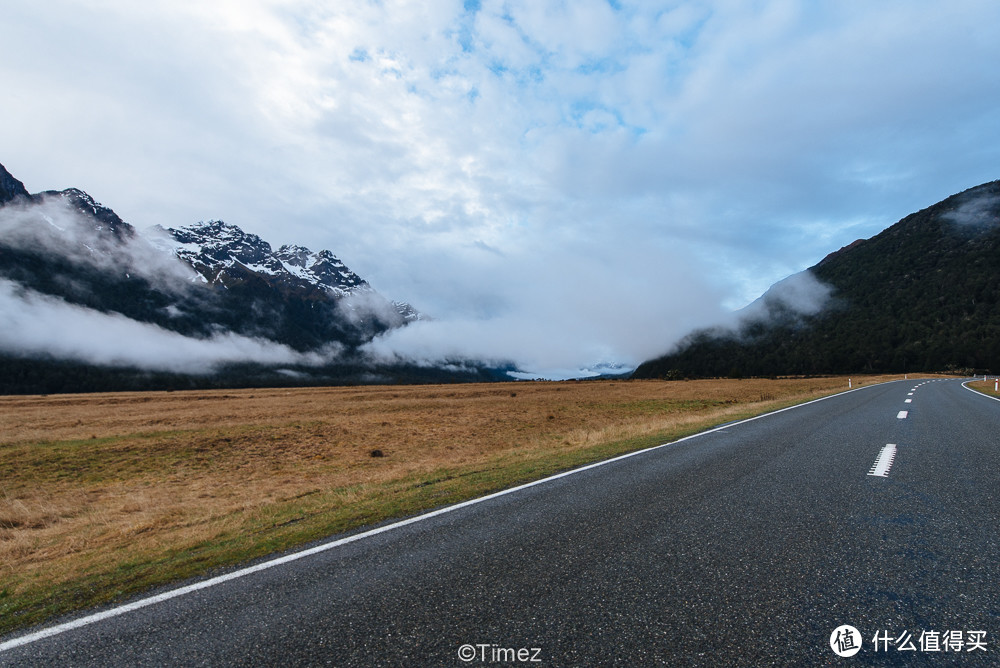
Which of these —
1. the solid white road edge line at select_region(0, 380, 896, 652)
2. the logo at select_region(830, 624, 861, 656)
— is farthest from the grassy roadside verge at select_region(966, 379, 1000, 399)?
the solid white road edge line at select_region(0, 380, 896, 652)

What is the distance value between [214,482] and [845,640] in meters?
18.5

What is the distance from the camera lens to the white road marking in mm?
8209

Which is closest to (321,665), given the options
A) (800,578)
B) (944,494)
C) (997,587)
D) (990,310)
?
(800,578)

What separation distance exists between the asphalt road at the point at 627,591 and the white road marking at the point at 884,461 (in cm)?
81

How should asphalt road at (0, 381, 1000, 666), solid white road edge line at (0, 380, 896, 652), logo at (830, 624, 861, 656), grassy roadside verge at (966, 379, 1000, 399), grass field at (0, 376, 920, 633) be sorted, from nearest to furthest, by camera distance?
1. logo at (830, 624, 861, 656)
2. asphalt road at (0, 381, 1000, 666)
3. solid white road edge line at (0, 380, 896, 652)
4. grass field at (0, 376, 920, 633)
5. grassy roadside verge at (966, 379, 1000, 399)

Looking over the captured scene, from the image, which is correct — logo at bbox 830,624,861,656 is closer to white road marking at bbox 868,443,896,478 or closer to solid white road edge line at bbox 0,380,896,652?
solid white road edge line at bbox 0,380,896,652

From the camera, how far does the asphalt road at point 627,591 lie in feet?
10.8

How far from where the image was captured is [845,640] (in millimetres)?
3270

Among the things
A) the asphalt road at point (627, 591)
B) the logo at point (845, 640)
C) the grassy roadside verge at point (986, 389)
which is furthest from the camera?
the grassy roadside verge at point (986, 389)

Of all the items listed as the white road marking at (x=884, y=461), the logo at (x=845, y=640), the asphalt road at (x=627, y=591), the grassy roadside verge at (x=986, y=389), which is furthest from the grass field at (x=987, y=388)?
the logo at (x=845, y=640)

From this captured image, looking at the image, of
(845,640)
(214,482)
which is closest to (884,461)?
(845,640)

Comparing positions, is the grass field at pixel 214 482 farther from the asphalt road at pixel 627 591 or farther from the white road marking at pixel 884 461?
the white road marking at pixel 884 461

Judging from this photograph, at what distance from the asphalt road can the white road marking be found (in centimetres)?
81

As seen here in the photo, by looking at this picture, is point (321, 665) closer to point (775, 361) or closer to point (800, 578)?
point (800, 578)
